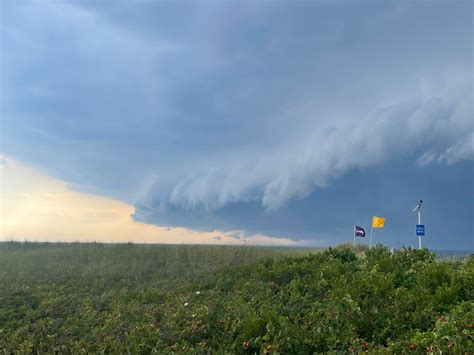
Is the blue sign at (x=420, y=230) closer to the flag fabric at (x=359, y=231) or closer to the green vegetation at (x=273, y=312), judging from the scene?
the flag fabric at (x=359, y=231)

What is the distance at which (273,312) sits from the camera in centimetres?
764

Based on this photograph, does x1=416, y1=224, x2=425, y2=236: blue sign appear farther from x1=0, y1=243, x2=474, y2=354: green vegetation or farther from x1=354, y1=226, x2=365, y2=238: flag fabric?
x1=0, y1=243, x2=474, y2=354: green vegetation

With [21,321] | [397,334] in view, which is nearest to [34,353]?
[21,321]

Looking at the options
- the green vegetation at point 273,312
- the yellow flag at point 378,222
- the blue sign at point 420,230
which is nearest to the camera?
the green vegetation at point 273,312

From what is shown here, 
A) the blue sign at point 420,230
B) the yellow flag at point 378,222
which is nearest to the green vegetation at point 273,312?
the blue sign at point 420,230

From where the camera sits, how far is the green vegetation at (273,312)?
6.78 m

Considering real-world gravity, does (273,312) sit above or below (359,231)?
below

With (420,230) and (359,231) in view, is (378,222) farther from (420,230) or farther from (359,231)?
(420,230)

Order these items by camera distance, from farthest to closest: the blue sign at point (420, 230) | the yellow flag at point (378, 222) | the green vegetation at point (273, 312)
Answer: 1. the yellow flag at point (378, 222)
2. the blue sign at point (420, 230)
3. the green vegetation at point (273, 312)

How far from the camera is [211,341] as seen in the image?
7.49m

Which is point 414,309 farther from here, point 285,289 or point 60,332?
point 60,332

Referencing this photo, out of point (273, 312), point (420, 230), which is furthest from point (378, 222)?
point (273, 312)

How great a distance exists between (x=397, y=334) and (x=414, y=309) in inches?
37.5

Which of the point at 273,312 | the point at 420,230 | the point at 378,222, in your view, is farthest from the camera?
the point at 378,222
